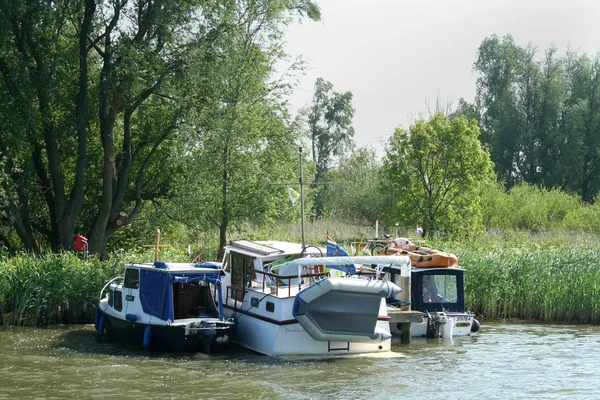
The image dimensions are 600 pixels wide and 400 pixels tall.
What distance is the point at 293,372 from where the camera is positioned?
17562mm

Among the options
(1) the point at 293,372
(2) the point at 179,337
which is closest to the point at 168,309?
(2) the point at 179,337

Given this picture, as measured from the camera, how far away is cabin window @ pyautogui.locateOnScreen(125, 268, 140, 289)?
20.8m

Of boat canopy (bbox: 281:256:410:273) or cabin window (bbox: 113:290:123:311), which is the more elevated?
boat canopy (bbox: 281:256:410:273)

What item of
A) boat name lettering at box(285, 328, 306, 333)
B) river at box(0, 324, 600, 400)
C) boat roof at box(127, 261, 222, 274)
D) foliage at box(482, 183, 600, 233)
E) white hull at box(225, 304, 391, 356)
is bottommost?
river at box(0, 324, 600, 400)

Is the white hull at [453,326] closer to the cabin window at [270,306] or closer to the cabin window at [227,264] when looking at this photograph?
the cabin window at [270,306]

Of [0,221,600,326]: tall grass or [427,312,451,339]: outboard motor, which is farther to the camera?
[427,312,451,339]: outboard motor

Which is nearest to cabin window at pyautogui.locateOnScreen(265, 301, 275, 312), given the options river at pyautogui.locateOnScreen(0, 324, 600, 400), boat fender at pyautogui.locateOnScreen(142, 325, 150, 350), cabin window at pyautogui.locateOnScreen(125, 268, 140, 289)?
river at pyautogui.locateOnScreen(0, 324, 600, 400)

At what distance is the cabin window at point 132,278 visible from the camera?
20.8 m

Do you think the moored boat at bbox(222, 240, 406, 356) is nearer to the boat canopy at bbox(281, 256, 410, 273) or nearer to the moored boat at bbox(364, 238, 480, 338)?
the boat canopy at bbox(281, 256, 410, 273)

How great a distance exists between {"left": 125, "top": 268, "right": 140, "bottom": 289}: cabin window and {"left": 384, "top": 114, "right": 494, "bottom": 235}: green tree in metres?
19.9

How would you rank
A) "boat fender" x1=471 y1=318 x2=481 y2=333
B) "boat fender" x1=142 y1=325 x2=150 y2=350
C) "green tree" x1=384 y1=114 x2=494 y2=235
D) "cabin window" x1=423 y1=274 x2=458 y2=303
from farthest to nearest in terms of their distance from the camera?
"green tree" x1=384 y1=114 x2=494 y2=235 → "cabin window" x1=423 y1=274 x2=458 y2=303 → "boat fender" x1=471 y1=318 x2=481 y2=333 → "boat fender" x1=142 y1=325 x2=150 y2=350

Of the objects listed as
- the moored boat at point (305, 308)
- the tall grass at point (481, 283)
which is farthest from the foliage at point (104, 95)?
the moored boat at point (305, 308)

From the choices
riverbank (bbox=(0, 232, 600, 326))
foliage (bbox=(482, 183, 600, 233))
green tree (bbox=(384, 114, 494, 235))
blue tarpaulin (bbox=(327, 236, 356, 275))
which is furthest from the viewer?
foliage (bbox=(482, 183, 600, 233))

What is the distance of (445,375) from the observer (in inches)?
692
